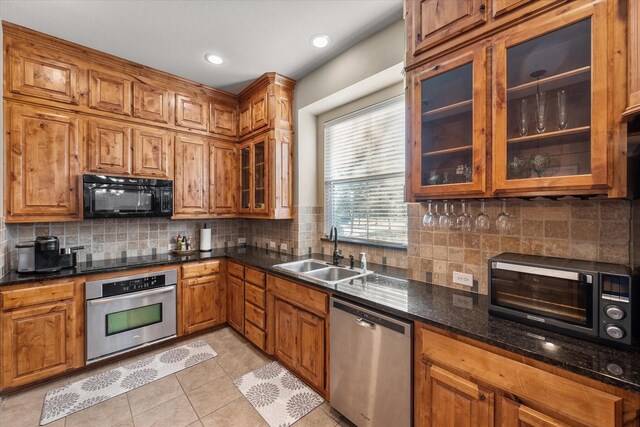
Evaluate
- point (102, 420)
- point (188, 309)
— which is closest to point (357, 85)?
point (188, 309)

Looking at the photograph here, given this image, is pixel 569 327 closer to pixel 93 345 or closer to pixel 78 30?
pixel 93 345

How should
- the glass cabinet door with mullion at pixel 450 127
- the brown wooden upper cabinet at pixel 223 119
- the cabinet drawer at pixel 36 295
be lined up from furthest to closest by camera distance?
the brown wooden upper cabinet at pixel 223 119, the cabinet drawer at pixel 36 295, the glass cabinet door with mullion at pixel 450 127

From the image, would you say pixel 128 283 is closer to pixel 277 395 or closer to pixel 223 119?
pixel 277 395

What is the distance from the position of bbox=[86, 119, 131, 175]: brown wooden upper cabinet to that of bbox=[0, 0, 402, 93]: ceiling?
0.70m

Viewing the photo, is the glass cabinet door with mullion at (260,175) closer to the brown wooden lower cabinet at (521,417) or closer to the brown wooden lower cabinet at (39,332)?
the brown wooden lower cabinet at (39,332)

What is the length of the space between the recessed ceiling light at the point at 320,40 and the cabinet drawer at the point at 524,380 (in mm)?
2362

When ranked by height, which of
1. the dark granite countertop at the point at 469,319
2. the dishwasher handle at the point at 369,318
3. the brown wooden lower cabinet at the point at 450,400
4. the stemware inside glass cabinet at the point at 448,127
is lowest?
the brown wooden lower cabinet at the point at 450,400

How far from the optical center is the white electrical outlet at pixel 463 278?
181cm

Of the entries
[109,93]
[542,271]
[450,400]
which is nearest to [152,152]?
[109,93]

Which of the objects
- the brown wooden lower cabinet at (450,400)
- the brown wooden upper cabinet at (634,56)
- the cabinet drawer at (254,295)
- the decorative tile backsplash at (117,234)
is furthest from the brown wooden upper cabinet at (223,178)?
the brown wooden upper cabinet at (634,56)

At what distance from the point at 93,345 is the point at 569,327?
3.38 m

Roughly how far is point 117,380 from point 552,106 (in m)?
3.56

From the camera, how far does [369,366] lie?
1.68 m

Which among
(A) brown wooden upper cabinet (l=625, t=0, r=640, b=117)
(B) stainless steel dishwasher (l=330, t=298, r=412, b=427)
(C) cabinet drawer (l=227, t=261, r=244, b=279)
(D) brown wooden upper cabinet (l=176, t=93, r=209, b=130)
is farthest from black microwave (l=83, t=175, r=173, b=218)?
(A) brown wooden upper cabinet (l=625, t=0, r=640, b=117)
